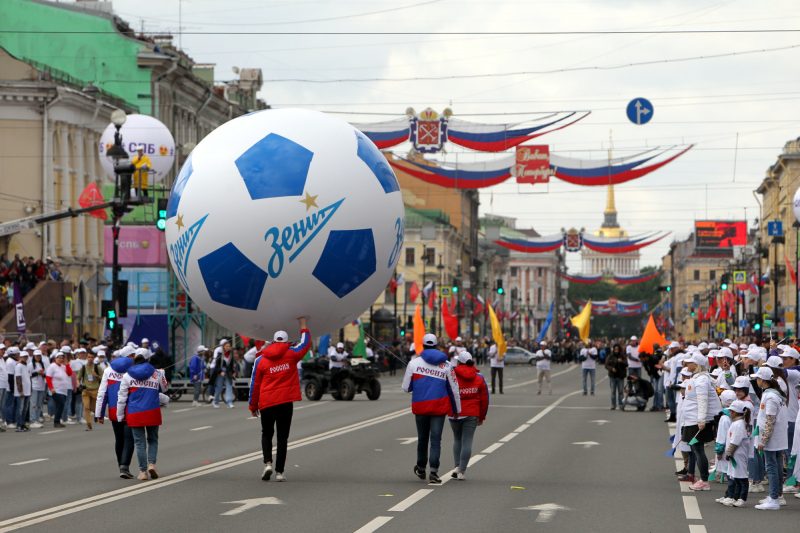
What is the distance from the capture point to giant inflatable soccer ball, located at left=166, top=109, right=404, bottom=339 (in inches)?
550

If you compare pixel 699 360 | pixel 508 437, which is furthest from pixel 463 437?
pixel 508 437

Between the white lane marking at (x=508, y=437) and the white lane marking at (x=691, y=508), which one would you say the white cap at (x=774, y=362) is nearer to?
the white lane marking at (x=691, y=508)

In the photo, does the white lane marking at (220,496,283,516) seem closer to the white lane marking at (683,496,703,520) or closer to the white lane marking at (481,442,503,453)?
the white lane marking at (683,496,703,520)

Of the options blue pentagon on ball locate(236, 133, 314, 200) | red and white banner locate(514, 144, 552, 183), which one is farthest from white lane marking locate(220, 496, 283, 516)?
red and white banner locate(514, 144, 552, 183)

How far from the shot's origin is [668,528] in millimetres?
14055

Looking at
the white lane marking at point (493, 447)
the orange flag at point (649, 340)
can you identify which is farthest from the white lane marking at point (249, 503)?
the orange flag at point (649, 340)

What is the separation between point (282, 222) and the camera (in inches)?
547

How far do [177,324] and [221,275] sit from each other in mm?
32071

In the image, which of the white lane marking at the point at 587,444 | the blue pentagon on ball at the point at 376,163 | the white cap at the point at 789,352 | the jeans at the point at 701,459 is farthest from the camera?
the white lane marking at the point at 587,444

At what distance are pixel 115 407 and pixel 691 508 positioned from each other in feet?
22.5

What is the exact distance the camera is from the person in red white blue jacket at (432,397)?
18.1 meters

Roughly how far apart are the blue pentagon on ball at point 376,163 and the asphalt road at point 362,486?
3100 millimetres

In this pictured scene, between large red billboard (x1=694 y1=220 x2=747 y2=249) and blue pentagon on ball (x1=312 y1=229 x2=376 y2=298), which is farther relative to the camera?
large red billboard (x1=694 y1=220 x2=747 y2=249)

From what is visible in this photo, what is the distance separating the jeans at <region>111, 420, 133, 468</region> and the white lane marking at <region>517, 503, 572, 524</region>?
527 cm
